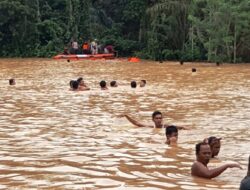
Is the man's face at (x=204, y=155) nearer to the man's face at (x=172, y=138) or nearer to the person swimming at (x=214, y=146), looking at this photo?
the person swimming at (x=214, y=146)

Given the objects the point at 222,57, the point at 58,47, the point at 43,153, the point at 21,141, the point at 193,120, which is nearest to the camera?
the point at 43,153

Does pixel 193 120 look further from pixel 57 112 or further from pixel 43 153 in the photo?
pixel 43 153

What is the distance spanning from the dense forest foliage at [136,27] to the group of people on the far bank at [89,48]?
123 cm

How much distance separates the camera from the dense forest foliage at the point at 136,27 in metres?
39.4

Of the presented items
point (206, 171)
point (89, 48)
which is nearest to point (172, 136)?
point (206, 171)

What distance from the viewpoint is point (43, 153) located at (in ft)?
31.9

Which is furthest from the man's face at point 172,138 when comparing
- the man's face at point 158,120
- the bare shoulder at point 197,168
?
the bare shoulder at point 197,168

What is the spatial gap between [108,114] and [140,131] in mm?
2853

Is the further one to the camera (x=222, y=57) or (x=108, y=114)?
(x=222, y=57)

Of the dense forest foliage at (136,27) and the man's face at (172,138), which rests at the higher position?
the dense forest foliage at (136,27)

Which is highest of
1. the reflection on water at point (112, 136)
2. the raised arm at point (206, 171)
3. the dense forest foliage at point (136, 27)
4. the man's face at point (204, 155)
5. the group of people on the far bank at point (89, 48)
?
the dense forest foliage at point (136, 27)

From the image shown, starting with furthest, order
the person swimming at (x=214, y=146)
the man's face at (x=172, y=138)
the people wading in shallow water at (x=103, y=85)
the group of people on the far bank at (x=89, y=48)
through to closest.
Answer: the group of people on the far bank at (x=89, y=48) → the people wading in shallow water at (x=103, y=85) → the man's face at (x=172, y=138) → the person swimming at (x=214, y=146)

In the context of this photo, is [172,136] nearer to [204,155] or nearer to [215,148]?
[215,148]

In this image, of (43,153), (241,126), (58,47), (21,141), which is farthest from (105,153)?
(58,47)
